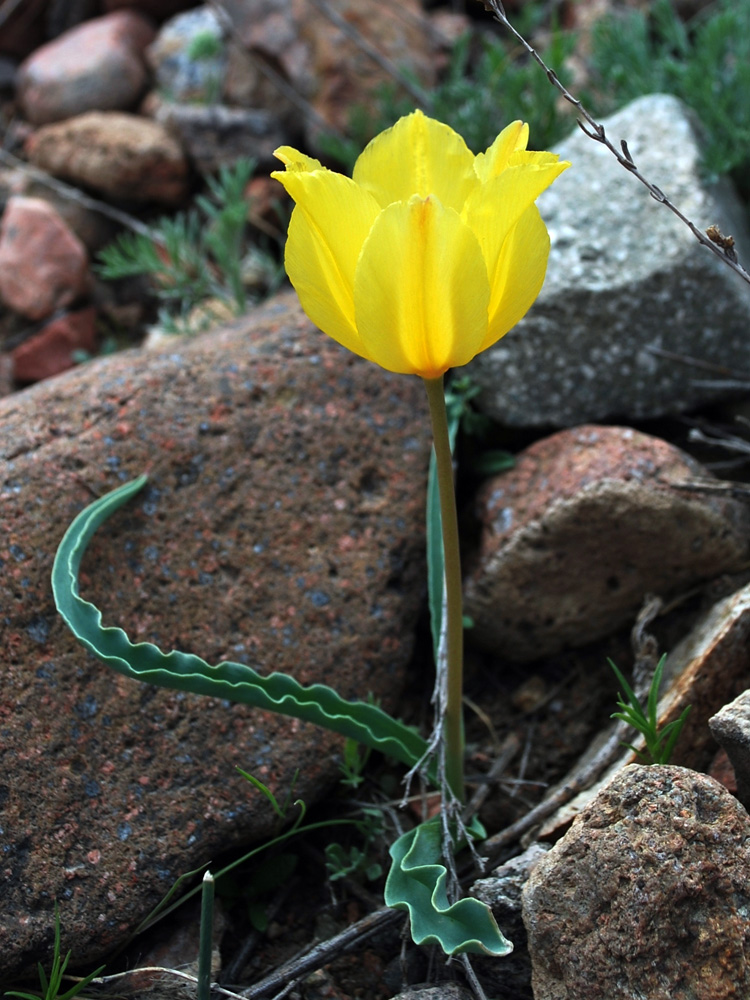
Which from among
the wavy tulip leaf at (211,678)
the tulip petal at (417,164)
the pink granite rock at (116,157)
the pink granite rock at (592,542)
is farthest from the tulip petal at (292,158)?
the pink granite rock at (116,157)

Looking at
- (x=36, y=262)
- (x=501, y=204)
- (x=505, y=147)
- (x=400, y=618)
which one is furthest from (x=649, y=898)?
(x=36, y=262)

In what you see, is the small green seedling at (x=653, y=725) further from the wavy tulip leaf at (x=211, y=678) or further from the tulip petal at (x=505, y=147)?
the tulip petal at (x=505, y=147)

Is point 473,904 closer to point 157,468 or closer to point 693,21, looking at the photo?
point 157,468

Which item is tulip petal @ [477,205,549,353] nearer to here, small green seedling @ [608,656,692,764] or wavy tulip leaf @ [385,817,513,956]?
small green seedling @ [608,656,692,764]

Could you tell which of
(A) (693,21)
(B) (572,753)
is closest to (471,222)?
(B) (572,753)

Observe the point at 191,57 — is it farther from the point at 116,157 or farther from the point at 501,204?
the point at 501,204

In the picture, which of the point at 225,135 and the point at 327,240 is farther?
the point at 225,135

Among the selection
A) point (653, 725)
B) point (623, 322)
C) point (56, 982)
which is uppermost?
point (623, 322)
